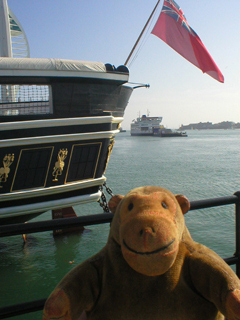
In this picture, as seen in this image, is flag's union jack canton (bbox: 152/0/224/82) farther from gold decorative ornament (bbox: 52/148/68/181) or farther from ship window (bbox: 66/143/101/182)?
gold decorative ornament (bbox: 52/148/68/181)

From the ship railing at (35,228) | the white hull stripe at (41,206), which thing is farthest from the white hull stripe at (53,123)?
the ship railing at (35,228)

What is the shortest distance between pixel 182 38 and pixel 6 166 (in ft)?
13.8

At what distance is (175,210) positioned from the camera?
1.23 m

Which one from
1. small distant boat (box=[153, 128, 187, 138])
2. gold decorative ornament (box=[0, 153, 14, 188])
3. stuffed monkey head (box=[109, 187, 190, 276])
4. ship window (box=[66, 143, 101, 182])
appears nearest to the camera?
stuffed monkey head (box=[109, 187, 190, 276])

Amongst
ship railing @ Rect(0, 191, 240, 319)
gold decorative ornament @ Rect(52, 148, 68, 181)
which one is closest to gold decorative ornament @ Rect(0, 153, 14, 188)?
gold decorative ornament @ Rect(52, 148, 68, 181)

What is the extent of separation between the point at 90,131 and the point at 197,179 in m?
14.5

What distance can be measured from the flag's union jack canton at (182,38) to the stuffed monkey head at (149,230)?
442 centimetres

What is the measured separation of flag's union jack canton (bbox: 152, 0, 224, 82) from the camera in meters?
5.50

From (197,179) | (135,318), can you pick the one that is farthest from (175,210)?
(197,179)

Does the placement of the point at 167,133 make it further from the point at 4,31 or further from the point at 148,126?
the point at 4,31

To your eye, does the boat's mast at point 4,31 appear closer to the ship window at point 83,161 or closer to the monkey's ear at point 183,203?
the ship window at point 83,161

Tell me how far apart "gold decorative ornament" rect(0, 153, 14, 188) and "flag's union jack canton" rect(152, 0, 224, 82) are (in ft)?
12.0

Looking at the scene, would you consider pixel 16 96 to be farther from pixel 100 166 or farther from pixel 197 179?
pixel 197 179

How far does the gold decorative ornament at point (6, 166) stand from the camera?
17.9 ft
